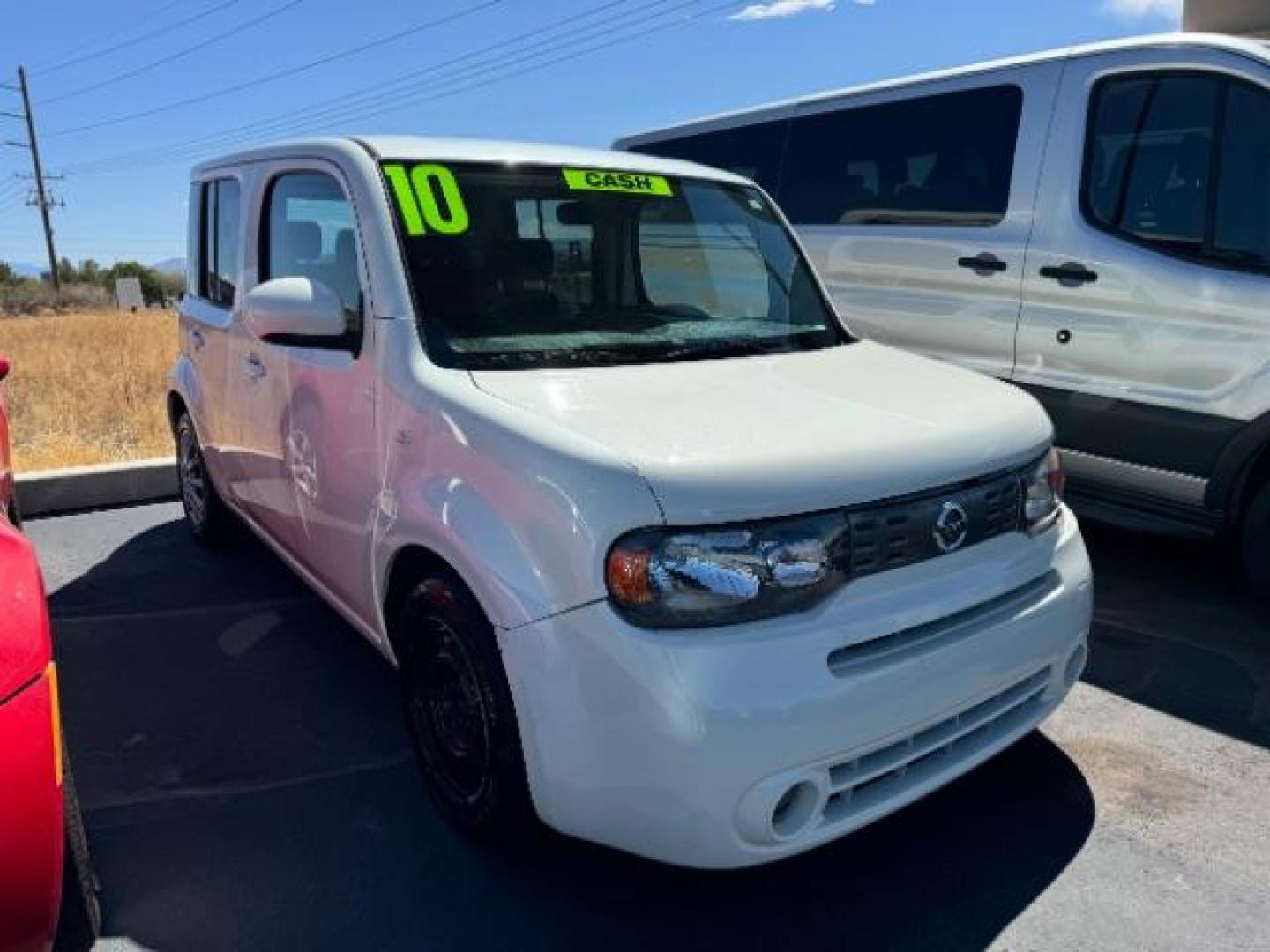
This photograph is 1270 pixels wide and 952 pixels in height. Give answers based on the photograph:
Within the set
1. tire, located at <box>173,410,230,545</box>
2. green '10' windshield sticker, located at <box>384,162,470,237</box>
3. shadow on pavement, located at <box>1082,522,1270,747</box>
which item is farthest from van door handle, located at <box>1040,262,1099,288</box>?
tire, located at <box>173,410,230,545</box>

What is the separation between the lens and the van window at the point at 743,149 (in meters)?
5.61

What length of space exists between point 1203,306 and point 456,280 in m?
2.89

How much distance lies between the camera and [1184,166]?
12.6 ft

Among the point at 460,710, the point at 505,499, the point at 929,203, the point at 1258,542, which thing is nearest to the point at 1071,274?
the point at 929,203

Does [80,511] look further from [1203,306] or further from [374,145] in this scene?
[1203,306]

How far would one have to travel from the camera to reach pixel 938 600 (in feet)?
6.99

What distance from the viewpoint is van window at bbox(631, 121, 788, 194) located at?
18.4ft

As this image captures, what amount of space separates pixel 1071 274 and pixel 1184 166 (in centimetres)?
58

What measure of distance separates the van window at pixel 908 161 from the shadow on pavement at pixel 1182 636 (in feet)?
5.87

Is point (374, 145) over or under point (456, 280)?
over

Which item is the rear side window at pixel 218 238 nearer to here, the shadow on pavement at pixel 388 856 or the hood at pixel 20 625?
the shadow on pavement at pixel 388 856

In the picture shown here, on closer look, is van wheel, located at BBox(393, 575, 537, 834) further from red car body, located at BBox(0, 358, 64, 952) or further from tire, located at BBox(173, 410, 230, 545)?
tire, located at BBox(173, 410, 230, 545)

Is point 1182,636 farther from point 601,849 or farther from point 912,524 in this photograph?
point 601,849

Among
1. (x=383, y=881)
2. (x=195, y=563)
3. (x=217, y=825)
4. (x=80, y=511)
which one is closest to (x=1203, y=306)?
(x=383, y=881)
